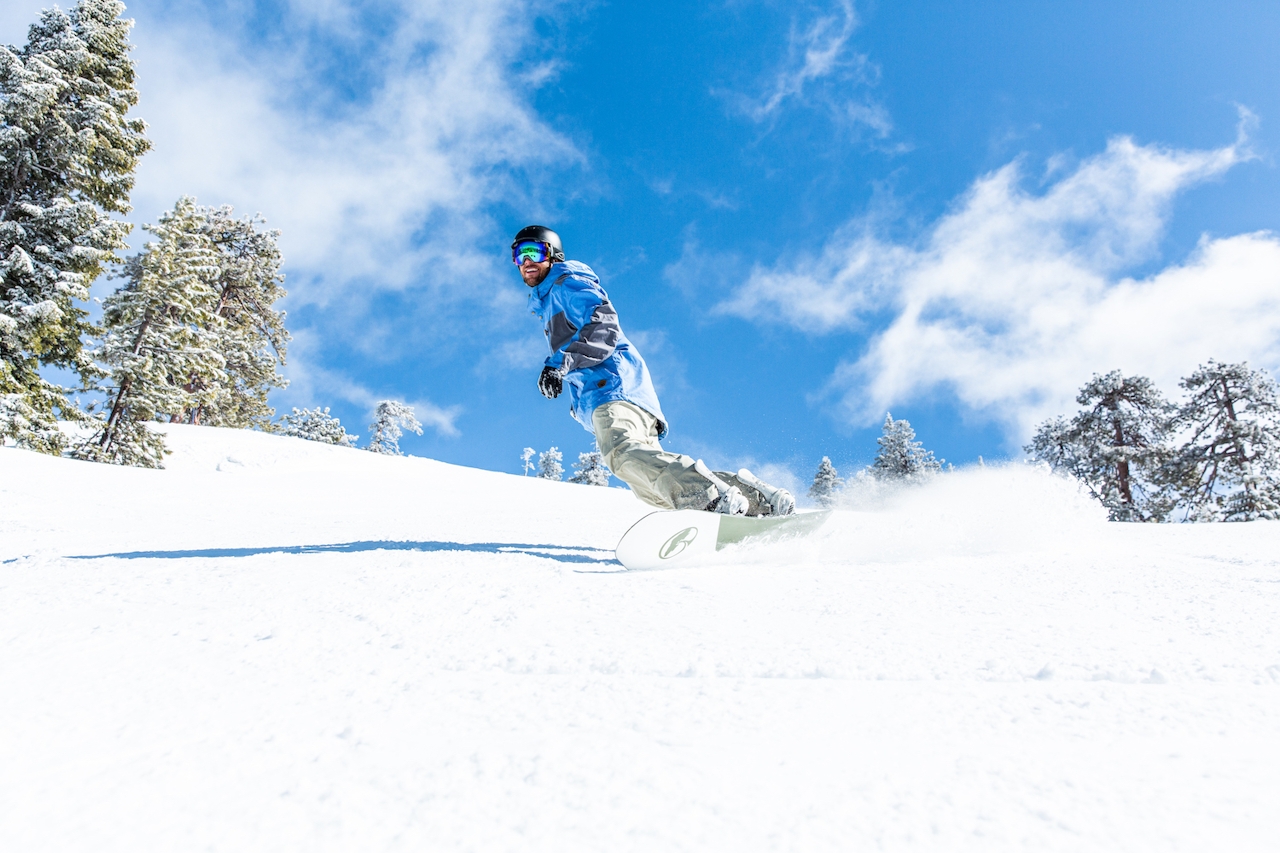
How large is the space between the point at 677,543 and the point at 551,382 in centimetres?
146

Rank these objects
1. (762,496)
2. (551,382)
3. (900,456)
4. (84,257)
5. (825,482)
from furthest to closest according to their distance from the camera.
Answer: (825,482), (900,456), (84,257), (551,382), (762,496)

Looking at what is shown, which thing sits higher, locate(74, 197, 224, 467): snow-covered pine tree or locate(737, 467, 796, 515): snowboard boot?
locate(74, 197, 224, 467): snow-covered pine tree

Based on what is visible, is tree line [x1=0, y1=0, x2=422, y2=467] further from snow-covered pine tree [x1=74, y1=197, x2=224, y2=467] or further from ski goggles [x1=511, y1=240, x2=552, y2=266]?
A: ski goggles [x1=511, y1=240, x2=552, y2=266]

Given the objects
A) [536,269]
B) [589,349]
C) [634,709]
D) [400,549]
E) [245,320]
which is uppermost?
[245,320]

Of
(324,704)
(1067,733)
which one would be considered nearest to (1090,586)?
(1067,733)

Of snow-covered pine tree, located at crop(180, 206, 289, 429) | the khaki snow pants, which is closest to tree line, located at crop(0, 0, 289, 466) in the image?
snow-covered pine tree, located at crop(180, 206, 289, 429)

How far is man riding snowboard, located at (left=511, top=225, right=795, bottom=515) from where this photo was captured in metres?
3.04

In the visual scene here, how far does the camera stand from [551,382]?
364 centimetres

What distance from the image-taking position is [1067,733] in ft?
2.67

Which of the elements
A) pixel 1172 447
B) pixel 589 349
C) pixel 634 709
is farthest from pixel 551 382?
pixel 1172 447

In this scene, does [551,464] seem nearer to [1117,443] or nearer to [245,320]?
[245,320]

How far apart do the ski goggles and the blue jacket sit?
0.51 ft

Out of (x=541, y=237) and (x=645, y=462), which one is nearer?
(x=645, y=462)

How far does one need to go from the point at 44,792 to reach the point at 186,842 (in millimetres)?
249
